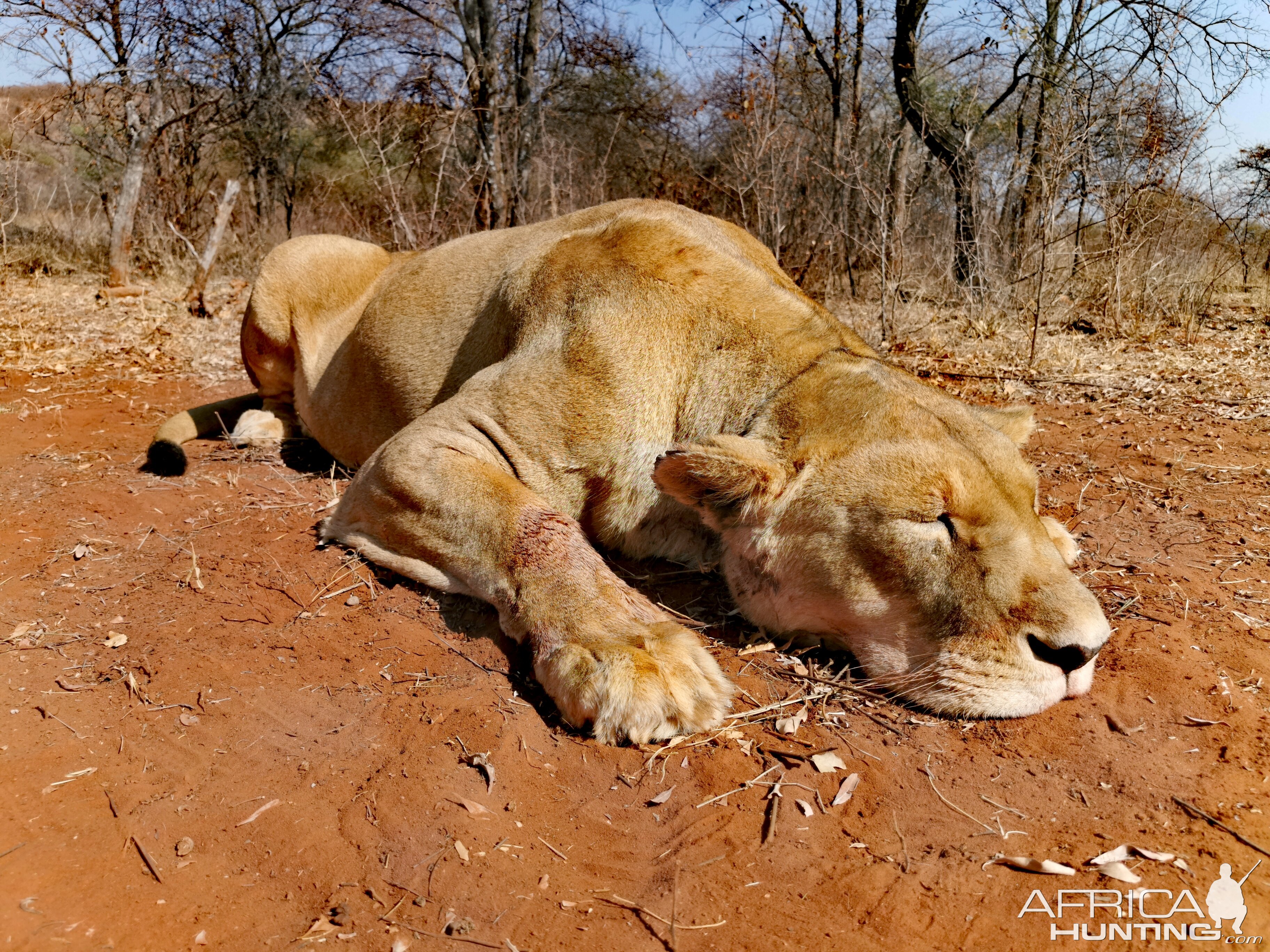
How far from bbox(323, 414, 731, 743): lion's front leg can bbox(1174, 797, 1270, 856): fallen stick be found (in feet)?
4.29

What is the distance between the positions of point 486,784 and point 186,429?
13.8ft

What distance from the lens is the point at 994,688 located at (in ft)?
8.85

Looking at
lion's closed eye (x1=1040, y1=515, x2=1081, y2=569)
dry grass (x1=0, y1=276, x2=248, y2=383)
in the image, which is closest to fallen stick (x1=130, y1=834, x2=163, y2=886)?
lion's closed eye (x1=1040, y1=515, x2=1081, y2=569)

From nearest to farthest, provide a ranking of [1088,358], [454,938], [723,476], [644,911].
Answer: [454,938] → [644,911] → [723,476] → [1088,358]

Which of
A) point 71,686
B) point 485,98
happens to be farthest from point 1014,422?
→ point 485,98

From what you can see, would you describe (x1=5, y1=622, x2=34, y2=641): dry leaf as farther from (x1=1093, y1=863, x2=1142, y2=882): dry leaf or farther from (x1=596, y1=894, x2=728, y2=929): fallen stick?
(x1=1093, y1=863, x2=1142, y2=882): dry leaf

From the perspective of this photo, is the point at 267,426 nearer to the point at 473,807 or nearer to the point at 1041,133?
the point at 473,807

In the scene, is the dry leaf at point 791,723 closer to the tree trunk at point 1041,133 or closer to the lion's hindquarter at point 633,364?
the lion's hindquarter at point 633,364

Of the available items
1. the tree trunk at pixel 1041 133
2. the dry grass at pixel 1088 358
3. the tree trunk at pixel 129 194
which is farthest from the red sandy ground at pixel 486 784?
the tree trunk at pixel 129 194

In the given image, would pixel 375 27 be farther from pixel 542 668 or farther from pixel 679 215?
pixel 542 668

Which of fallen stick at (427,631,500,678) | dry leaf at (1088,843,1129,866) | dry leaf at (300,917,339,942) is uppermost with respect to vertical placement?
fallen stick at (427,631,500,678)

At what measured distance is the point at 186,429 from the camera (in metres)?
5.70

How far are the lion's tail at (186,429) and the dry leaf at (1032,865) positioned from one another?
14.7 ft

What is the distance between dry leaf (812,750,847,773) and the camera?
261 centimetres
